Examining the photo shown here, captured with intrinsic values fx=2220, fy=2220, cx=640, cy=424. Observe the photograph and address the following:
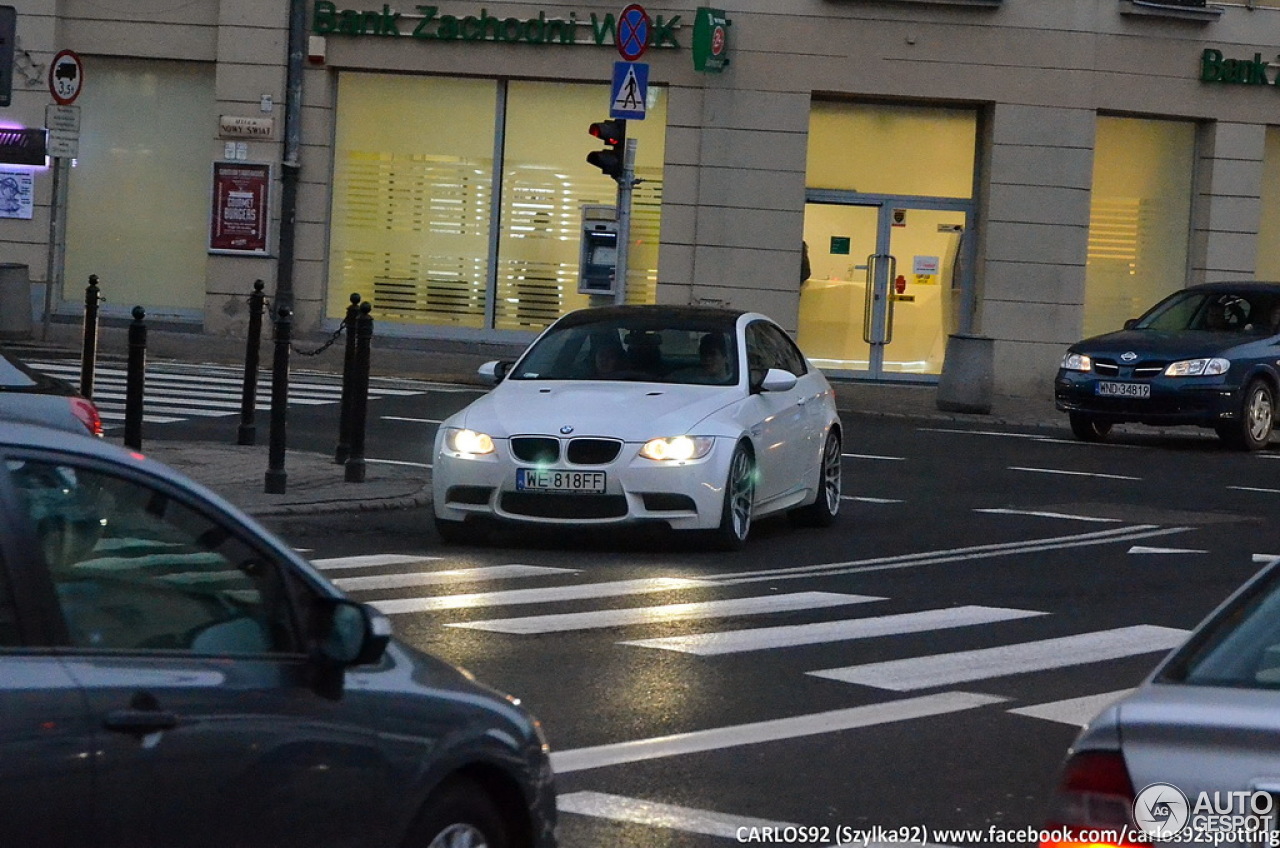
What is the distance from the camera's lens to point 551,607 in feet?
35.3

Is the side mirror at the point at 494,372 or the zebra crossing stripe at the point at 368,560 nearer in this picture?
the zebra crossing stripe at the point at 368,560

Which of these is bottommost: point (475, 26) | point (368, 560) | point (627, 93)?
point (368, 560)

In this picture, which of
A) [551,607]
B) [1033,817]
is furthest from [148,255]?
[1033,817]

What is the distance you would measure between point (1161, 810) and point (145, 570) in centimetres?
189

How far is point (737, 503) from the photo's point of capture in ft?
43.3

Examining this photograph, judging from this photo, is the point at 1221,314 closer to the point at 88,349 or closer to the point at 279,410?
the point at 279,410

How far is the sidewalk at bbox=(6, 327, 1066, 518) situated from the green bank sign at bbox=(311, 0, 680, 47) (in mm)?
4218

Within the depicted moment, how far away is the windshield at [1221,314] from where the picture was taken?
23000mm

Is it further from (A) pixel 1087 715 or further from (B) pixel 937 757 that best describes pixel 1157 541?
(B) pixel 937 757

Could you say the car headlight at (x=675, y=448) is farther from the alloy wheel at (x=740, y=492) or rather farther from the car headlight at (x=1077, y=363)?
→ the car headlight at (x=1077, y=363)

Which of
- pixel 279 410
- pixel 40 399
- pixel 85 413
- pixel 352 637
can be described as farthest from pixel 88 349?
pixel 352 637

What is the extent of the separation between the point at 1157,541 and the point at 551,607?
5245 mm

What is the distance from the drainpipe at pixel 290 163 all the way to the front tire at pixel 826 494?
1611cm

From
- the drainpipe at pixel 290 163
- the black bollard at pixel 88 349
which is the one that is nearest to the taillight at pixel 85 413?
the black bollard at pixel 88 349
